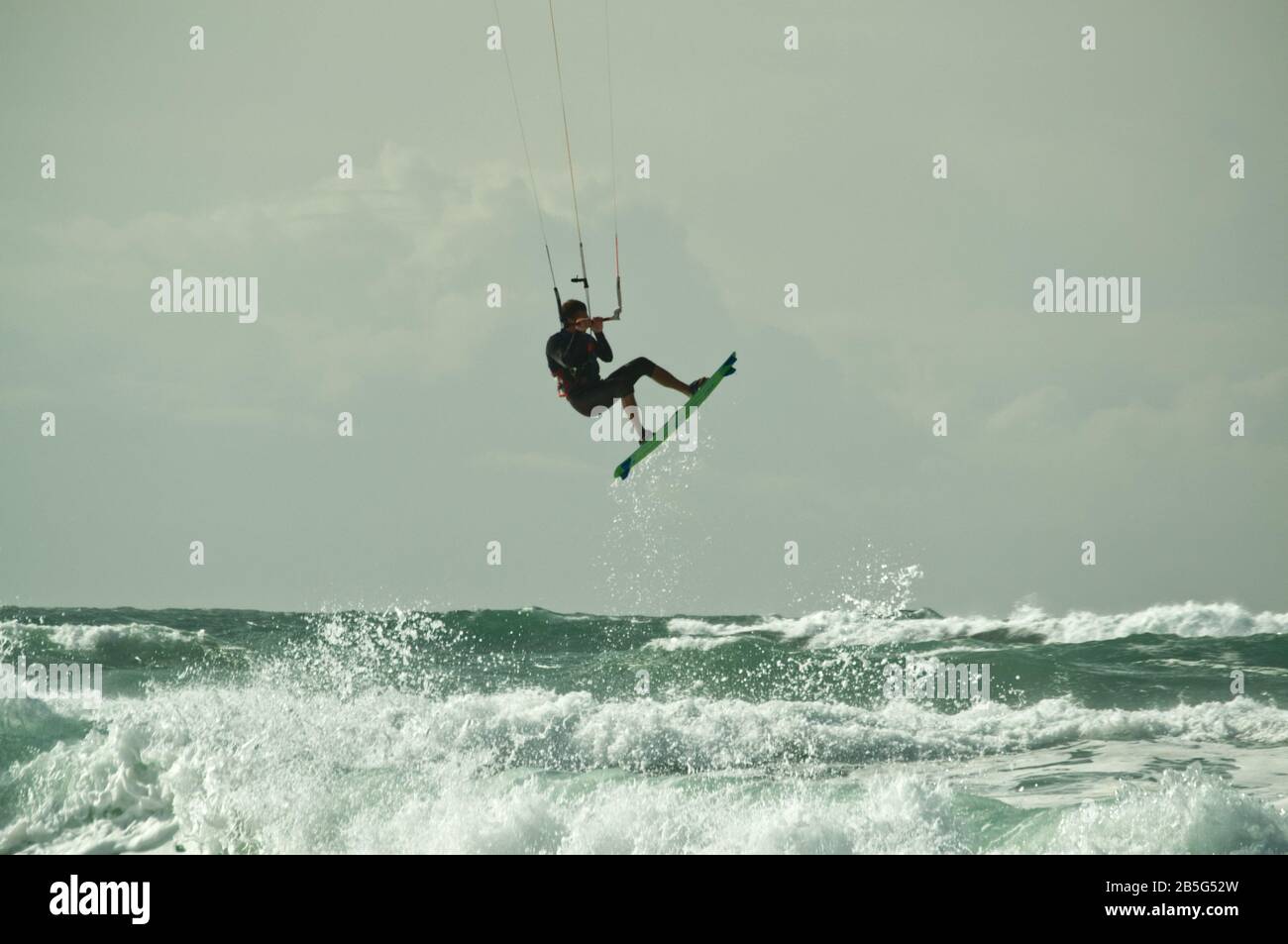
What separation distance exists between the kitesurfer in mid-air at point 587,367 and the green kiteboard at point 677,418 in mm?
531

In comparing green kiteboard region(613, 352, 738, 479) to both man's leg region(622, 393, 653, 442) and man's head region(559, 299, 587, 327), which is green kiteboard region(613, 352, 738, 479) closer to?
man's leg region(622, 393, 653, 442)

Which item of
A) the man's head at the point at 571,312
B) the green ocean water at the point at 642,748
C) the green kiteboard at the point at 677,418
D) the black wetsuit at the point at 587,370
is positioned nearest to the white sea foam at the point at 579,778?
the green ocean water at the point at 642,748

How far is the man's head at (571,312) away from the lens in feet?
35.8

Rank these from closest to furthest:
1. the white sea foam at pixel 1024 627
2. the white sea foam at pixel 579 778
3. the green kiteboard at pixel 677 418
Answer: the white sea foam at pixel 579 778, the green kiteboard at pixel 677 418, the white sea foam at pixel 1024 627

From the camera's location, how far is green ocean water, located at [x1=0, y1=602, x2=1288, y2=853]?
11.4m

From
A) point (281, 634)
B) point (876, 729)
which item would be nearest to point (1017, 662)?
point (876, 729)

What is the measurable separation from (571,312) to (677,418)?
6.58ft

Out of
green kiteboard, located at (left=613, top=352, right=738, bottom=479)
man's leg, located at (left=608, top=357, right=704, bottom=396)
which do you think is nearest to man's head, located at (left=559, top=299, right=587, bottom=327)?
man's leg, located at (left=608, top=357, right=704, bottom=396)

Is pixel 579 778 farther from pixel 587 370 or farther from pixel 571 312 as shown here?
pixel 571 312

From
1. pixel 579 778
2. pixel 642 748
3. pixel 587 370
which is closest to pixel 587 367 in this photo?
pixel 587 370

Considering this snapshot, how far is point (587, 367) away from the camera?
11180 mm

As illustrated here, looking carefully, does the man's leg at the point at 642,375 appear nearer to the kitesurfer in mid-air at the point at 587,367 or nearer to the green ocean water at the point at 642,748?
the kitesurfer in mid-air at the point at 587,367

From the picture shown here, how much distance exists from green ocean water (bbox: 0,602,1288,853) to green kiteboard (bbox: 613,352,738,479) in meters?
2.95
